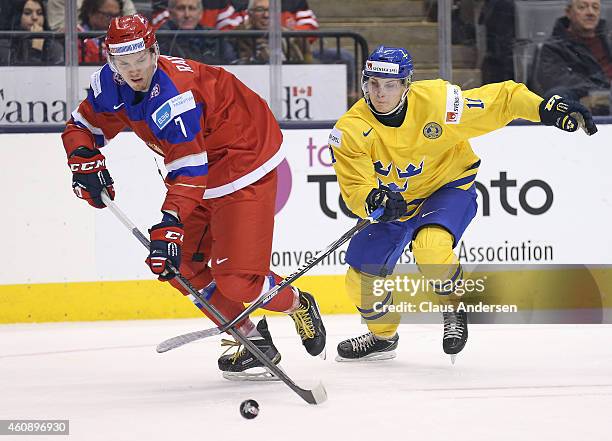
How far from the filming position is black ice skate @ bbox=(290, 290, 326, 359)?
4.16 metres

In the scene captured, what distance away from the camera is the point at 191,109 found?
3594 millimetres

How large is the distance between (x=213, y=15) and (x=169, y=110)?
239 centimetres

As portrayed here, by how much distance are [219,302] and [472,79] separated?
253 centimetres

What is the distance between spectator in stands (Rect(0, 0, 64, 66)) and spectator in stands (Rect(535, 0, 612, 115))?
2.46 m

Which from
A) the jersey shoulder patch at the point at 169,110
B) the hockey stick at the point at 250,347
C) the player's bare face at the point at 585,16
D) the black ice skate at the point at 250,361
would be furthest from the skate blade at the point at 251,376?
the player's bare face at the point at 585,16

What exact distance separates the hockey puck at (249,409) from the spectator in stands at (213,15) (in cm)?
295

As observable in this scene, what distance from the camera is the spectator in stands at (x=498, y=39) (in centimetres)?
596

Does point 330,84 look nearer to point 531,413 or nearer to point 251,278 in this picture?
point 251,278

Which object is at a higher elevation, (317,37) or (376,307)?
(317,37)

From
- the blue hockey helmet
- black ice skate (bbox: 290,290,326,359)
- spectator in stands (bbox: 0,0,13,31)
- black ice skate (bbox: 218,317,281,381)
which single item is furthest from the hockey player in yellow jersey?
spectator in stands (bbox: 0,0,13,31)

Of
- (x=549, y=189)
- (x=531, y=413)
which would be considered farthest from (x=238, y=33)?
(x=531, y=413)

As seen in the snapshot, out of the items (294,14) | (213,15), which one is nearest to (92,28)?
(213,15)

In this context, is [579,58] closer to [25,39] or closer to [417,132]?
[417,132]

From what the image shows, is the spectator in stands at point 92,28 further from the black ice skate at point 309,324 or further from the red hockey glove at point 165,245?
the red hockey glove at point 165,245
